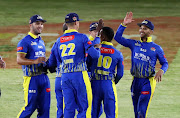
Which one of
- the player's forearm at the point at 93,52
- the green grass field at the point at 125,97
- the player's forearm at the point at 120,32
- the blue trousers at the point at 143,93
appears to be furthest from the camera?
the green grass field at the point at 125,97

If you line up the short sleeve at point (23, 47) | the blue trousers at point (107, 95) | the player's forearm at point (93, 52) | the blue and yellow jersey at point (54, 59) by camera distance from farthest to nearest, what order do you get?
the short sleeve at point (23, 47), the blue trousers at point (107, 95), the blue and yellow jersey at point (54, 59), the player's forearm at point (93, 52)

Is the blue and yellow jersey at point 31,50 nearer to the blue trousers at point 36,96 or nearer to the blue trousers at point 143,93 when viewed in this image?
the blue trousers at point 36,96

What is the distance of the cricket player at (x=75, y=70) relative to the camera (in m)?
6.52

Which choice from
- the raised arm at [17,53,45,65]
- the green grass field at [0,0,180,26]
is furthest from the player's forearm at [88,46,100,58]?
the green grass field at [0,0,180,26]

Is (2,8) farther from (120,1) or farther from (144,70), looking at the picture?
(144,70)

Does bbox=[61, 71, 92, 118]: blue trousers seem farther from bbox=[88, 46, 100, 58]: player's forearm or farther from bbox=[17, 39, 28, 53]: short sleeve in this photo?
bbox=[17, 39, 28, 53]: short sleeve

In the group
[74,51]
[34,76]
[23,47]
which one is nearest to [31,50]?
[23,47]

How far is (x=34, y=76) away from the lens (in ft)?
23.9

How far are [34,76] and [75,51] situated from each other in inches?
44.1

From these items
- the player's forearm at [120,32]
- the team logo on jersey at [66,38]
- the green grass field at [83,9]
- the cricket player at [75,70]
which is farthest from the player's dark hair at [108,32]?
the green grass field at [83,9]

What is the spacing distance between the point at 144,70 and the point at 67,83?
159 cm

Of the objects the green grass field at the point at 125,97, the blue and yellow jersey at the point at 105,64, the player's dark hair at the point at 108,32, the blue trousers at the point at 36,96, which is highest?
the player's dark hair at the point at 108,32

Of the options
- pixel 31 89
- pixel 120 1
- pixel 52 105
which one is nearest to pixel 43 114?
pixel 31 89

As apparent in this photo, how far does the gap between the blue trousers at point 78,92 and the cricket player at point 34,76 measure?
79cm
